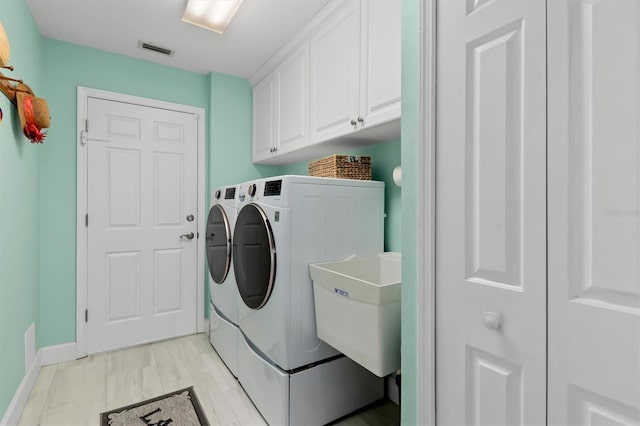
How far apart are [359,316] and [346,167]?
0.93 meters

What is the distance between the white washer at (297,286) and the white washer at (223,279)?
0.25 meters

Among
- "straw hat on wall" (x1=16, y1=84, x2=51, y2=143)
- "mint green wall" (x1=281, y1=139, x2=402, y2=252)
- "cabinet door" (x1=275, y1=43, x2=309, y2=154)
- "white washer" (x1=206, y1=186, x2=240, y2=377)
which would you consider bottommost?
"white washer" (x1=206, y1=186, x2=240, y2=377)

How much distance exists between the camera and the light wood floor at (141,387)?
68.4 inches

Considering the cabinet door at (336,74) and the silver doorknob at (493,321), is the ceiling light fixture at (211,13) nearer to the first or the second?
the cabinet door at (336,74)

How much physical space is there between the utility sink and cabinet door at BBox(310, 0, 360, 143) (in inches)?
33.5

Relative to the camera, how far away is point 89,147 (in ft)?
8.13

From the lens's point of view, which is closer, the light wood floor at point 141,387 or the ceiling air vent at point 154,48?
the light wood floor at point 141,387

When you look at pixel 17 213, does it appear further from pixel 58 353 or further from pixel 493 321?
pixel 493 321

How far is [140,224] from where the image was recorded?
266 cm

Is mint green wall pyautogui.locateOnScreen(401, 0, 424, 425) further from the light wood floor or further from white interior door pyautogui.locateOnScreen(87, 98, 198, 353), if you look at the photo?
white interior door pyautogui.locateOnScreen(87, 98, 198, 353)

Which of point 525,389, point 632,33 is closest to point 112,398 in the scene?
point 525,389

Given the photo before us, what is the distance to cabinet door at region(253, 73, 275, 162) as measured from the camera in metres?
2.67

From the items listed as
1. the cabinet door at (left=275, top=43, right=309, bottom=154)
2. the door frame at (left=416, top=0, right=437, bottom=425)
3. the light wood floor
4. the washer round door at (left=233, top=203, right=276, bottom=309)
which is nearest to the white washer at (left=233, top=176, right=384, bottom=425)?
the washer round door at (left=233, top=203, right=276, bottom=309)

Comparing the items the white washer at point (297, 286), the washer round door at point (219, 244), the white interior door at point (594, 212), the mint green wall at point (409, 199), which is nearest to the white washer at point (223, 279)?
the washer round door at point (219, 244)
